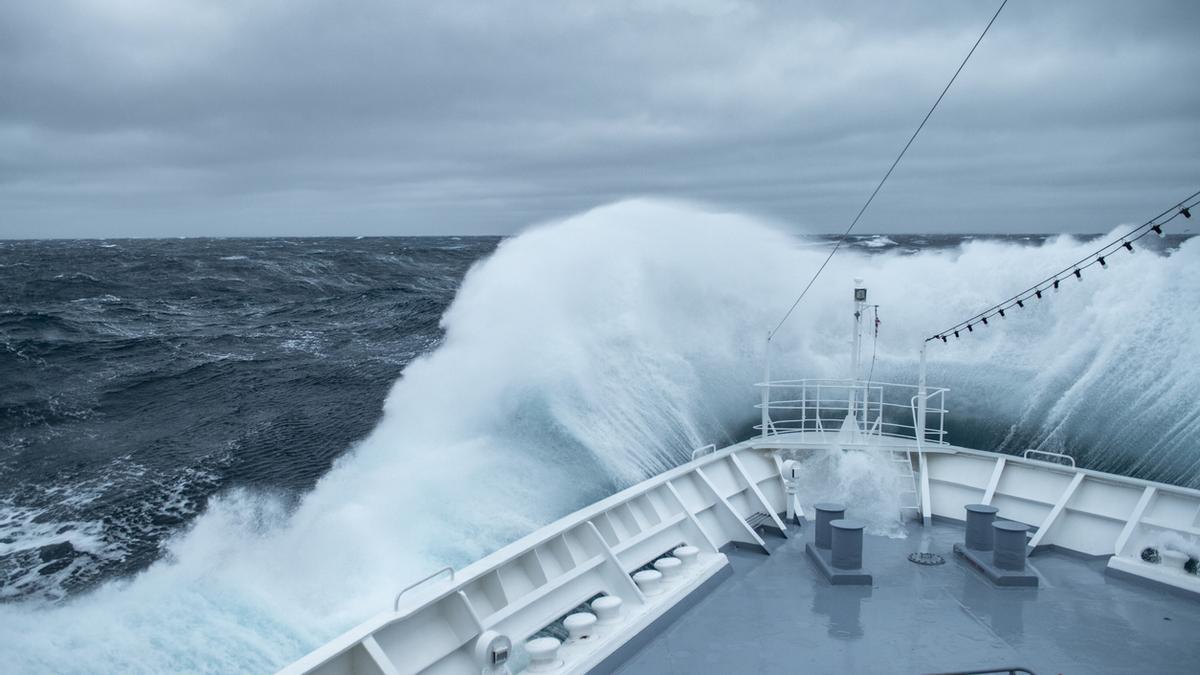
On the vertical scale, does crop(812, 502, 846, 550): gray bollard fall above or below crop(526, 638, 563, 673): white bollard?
below

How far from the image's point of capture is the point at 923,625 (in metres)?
5.84

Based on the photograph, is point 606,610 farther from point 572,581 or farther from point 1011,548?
point 1011,548

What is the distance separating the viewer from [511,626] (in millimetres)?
5082

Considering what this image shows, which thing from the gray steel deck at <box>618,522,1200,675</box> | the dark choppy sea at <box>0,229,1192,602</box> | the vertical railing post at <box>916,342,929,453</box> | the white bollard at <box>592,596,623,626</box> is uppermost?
the vertical railing post at <box>916,342,929,453</box>

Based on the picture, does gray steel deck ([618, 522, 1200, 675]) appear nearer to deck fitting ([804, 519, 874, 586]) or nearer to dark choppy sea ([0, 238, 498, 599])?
deck fitting ([804, 519, 874, 586])

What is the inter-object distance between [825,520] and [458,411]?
8393mm

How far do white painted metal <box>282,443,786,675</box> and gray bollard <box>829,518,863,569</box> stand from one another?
906mm

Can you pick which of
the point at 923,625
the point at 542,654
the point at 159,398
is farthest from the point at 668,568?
the point at 159,398

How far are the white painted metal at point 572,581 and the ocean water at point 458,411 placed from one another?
3.19 metres

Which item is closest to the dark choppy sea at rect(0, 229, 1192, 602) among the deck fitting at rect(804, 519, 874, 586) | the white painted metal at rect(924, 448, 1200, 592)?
the white painted metal at rect(924, 448, 1200, 592)

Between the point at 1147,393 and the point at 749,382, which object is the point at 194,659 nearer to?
the point at 749,382

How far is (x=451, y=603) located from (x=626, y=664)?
4.47 feet

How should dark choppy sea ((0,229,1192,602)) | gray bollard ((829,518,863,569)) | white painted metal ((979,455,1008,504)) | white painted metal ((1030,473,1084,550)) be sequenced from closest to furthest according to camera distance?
gray bollard ((829,518,863,569)) < white painted metal ((1030,473,1084,550)) < white painted metal ((979,455,1008,504)) < dark choppy sea ((0,229,1192,602))

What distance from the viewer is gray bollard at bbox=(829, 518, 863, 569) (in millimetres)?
6754
